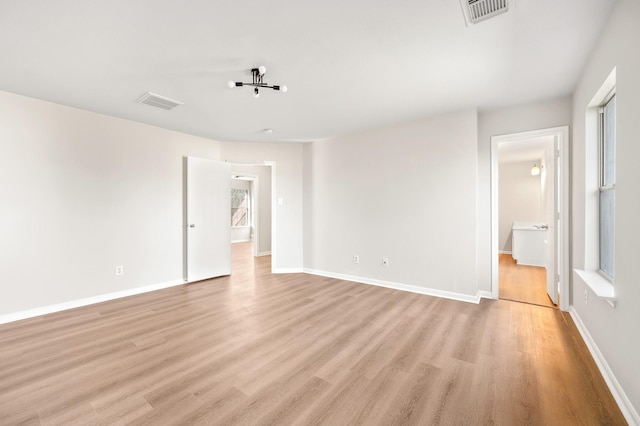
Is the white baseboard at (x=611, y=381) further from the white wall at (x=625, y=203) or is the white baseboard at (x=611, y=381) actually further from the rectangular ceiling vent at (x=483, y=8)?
the rectangular ceiling vent at (x=483, y=8)

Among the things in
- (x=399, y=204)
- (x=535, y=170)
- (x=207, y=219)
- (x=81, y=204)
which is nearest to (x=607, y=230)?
(x=399, y=204)

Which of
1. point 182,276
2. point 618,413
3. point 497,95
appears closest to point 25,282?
point 182,276

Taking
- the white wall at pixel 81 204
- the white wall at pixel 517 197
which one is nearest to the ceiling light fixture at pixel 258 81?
the white wall at pixel 81 204

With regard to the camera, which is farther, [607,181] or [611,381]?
[607,181]

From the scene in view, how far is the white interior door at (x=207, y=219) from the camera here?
475 centimetres

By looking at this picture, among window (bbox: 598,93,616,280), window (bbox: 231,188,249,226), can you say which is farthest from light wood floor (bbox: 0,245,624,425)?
window (bbox: 231,188,249,226)

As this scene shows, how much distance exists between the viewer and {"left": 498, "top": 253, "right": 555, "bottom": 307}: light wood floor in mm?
3744

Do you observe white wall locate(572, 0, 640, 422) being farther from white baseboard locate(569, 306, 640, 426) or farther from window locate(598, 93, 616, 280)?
window locate(598, 93, 616, 280)

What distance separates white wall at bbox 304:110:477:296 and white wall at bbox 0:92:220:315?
2.47 metres

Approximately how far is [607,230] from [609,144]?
0.73m

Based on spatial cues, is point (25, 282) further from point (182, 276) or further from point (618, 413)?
point (618, 413)

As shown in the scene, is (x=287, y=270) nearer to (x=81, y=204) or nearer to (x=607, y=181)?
(x=81, y=204)

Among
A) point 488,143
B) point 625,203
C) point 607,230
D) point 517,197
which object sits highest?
point 488,143

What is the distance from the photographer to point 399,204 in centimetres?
428
